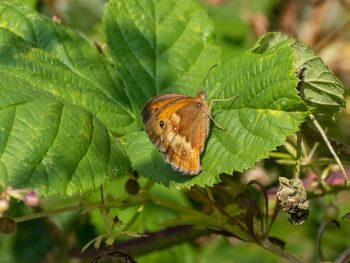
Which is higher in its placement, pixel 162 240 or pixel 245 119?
pixel 245 119

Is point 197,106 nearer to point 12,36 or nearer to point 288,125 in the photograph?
point 288,125

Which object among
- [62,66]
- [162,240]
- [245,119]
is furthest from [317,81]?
[162,240]

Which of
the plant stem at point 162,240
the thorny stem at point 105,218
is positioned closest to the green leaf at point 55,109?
the thorny stem at point 105,218

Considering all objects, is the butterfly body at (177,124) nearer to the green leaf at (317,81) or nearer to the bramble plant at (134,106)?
the bramble plant at (134,106)

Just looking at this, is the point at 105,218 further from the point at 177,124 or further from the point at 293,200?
the point at 293,200

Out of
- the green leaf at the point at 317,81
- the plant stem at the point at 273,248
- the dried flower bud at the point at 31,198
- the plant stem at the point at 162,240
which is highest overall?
the green leaf at the point at 317,81

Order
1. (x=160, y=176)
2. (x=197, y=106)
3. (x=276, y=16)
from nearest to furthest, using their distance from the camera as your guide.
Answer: (x=160, y=176) → (x=197, y=106) → (x=276, y=16)

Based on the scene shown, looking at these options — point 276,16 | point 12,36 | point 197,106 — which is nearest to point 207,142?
point 197,106
